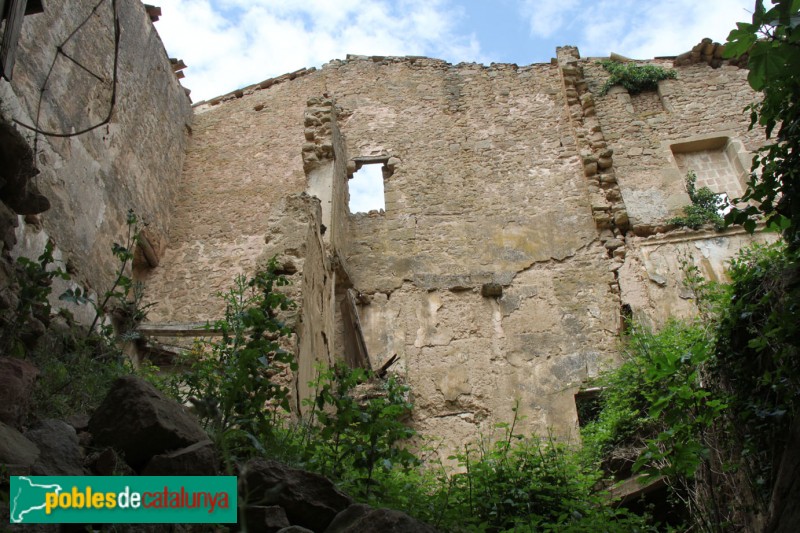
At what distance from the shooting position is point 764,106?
3410 millimetres

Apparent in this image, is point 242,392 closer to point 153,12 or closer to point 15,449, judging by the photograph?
point 15,449

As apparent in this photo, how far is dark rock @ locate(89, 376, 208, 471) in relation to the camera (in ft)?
9.53

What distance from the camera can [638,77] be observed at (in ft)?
35.1

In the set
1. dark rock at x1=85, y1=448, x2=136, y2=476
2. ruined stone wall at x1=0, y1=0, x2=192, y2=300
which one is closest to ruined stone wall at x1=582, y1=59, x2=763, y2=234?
ruined stone wall at x1=0, y1=0, x2=192, y2=300

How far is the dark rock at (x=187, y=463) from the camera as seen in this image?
2.73 m

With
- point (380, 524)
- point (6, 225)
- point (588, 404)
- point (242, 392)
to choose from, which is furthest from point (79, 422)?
point (588, 404)

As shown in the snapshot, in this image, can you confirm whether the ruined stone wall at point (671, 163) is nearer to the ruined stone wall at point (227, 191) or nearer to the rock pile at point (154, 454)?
the ruined stone wall at point (227, 191)

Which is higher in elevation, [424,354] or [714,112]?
[714,112]

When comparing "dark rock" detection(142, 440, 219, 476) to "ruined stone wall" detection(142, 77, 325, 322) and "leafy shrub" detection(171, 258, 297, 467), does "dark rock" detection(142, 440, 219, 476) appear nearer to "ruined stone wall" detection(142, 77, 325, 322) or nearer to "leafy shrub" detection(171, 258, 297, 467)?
"leafy shrub" detection(171, 258, 297, 467)

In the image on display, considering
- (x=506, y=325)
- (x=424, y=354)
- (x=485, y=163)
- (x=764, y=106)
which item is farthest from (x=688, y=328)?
(x=764, y=106)

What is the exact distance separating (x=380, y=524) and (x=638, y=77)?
9.70 metres

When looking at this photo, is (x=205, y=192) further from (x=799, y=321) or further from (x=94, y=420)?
(x=799, y=321)

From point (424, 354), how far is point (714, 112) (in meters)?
5.93

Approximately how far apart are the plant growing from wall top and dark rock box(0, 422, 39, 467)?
986 centimetres
